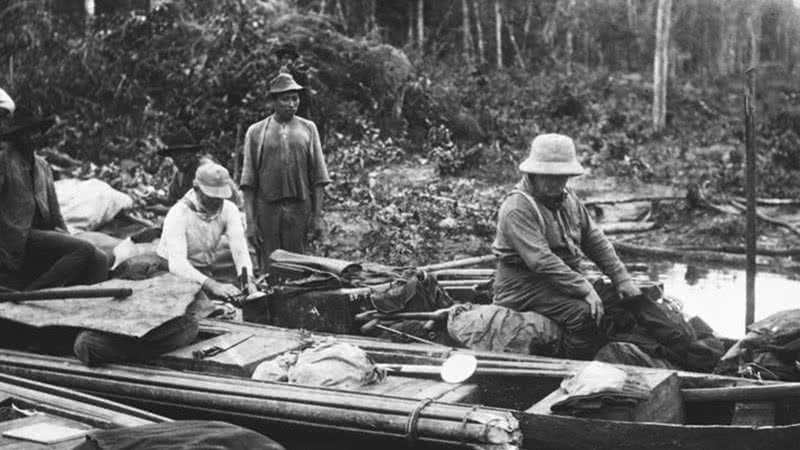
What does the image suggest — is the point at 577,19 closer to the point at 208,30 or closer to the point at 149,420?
the point at 208,30

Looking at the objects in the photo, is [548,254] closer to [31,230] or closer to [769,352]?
[769,352]

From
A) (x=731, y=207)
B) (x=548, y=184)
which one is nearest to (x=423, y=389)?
(x=548, y=184)

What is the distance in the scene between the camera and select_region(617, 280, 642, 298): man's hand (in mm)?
6027

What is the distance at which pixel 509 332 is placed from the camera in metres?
5.71

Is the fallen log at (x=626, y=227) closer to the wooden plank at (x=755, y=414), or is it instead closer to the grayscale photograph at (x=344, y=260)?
the grayscale photograph at (x=344, y=260)

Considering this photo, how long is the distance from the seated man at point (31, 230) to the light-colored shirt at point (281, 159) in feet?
6.15

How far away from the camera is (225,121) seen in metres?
14.9

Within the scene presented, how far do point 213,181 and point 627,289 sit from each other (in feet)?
9.76

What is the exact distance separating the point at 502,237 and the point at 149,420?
2.56 metres

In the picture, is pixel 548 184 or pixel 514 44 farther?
pixel 514 44

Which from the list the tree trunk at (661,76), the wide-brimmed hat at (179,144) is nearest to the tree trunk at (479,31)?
the tree trunk at (661,76)

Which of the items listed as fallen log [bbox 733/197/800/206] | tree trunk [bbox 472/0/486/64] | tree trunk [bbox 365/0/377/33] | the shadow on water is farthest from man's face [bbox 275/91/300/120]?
tree trunk [bbox 472/0/486/64]

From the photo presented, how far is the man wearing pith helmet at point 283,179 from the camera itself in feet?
27.7

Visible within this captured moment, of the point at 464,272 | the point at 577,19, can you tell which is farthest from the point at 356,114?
the point at 577,19
